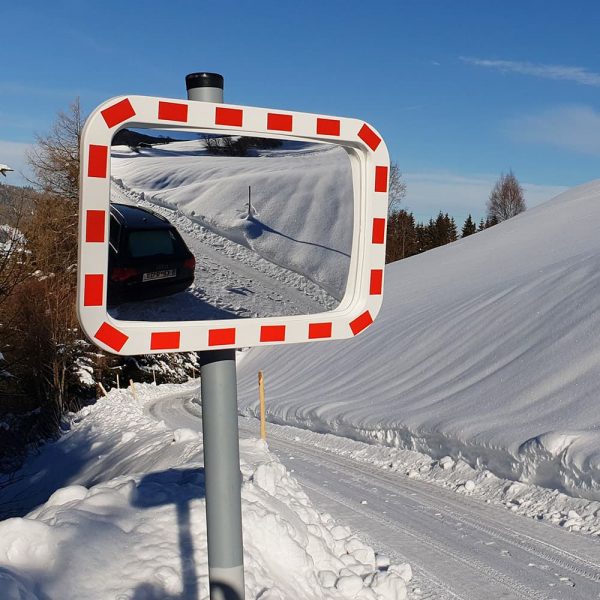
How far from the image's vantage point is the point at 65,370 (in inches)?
1103

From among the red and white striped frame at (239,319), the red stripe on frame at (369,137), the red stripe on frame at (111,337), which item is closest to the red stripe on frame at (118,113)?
the red and white striped frame at (239,319)

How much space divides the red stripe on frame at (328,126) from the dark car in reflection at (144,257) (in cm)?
57

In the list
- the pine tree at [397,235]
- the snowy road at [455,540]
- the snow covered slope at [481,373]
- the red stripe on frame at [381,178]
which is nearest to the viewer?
the red stripe on frame at [381,178]

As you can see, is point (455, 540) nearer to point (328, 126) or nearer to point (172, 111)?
point (328, 126)

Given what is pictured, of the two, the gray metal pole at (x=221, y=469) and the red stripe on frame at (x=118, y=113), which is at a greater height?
the red stripe on frame at (x=118, y=113)

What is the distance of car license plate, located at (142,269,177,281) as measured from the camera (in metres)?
2.18

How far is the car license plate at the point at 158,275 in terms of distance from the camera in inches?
85.7

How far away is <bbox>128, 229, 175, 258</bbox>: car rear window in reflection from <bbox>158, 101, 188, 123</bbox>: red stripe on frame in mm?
348

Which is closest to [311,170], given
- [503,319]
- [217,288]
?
[217,288]

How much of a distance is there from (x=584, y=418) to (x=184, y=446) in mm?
5359

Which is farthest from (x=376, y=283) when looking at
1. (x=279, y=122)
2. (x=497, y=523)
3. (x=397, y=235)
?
(x=397, y=235)

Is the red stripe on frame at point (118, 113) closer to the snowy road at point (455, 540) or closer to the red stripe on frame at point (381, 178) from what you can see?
the red stripe on frame at point (381, 178)

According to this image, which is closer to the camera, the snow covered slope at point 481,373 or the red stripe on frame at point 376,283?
the red stripe on frame at point 376,283

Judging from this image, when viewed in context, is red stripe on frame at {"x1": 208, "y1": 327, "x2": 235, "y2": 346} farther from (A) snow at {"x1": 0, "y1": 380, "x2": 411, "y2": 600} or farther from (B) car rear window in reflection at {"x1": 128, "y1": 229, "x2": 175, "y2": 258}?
(A) snow at {"x1": 0, "y1": 380, "x2": 411, "y2": 600}
